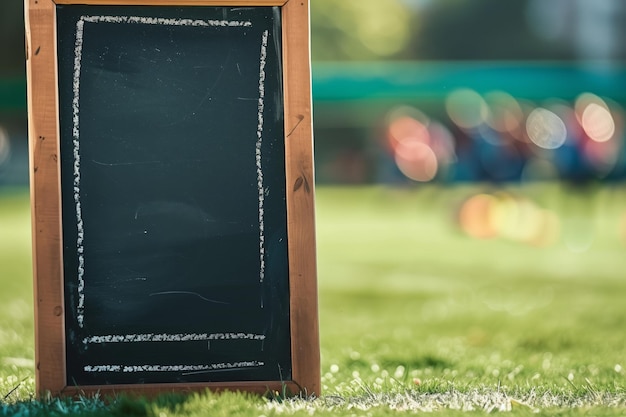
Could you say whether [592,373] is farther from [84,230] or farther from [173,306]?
[84,230]

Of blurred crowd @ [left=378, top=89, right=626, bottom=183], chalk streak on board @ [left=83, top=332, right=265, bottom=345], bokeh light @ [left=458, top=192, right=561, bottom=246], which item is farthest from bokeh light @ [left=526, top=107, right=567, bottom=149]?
chalk streak on board @ [left=83, top=332, right=265, bottom=345]

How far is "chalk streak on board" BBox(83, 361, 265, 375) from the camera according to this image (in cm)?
354

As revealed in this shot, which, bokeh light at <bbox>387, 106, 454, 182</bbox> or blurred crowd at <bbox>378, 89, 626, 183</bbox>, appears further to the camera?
bokeh light at <bbox>387, 106, 454, 182</bbox>

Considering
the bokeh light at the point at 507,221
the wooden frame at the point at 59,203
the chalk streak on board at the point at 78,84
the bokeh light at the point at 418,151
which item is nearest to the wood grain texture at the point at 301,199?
the wooden frame at the point at 59,203

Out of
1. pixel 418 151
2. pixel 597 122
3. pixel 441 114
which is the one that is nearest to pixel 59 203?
pixel 597 122

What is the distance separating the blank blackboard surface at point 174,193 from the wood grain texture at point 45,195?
55 mm

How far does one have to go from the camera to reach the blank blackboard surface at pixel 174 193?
358cm

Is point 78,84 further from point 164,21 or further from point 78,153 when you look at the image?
point 164,21

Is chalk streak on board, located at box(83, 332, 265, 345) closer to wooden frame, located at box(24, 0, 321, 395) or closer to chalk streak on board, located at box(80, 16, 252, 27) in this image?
wooden frame, located at box(24, 0, 321, 395)

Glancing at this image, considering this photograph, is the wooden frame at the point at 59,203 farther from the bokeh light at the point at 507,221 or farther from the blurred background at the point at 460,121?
the blurred background at the point at 460,121

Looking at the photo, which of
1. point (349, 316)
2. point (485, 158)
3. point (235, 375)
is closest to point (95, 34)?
point (235, 375)

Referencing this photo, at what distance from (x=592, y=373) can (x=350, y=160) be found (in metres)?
33.8

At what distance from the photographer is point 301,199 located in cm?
363

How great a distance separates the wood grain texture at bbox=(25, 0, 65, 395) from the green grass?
17 centimetres
